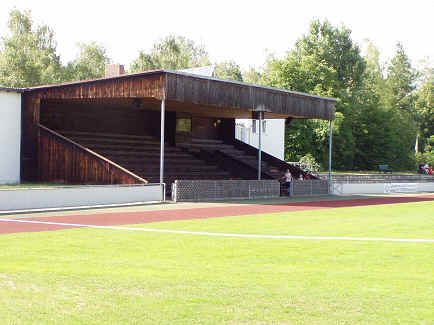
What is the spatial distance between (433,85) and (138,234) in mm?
77677

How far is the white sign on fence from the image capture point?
37416 mm

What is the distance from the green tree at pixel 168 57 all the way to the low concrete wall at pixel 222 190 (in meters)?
48.2


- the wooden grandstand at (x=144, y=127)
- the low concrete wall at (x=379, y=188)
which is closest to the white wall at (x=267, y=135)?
the wooden grandstand at (x=144, y=127)

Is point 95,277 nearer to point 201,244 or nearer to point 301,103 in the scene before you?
point 201,244

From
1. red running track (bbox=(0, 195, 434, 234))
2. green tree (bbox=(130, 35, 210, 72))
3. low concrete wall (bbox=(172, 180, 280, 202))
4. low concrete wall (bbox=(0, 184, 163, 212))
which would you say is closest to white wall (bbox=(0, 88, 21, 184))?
low concrete wall (bbox=(0, 184, 163, 212))

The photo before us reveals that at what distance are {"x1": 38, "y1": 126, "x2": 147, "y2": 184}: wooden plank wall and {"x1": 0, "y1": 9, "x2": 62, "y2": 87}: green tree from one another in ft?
125

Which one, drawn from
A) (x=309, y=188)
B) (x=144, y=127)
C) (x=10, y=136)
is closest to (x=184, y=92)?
(x=10, y=136)

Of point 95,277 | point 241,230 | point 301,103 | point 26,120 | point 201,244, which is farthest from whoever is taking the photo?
point 301,103

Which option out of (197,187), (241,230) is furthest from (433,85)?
(241,230)

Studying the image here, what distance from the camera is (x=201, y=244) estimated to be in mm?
11109

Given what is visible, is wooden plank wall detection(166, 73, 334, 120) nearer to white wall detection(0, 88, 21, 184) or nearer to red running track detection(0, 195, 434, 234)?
red running track detection(0, 195, 434, 234)

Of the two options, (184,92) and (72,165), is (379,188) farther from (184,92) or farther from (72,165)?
(72,165)

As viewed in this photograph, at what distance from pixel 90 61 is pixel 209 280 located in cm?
7444

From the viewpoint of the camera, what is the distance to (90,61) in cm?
7769
